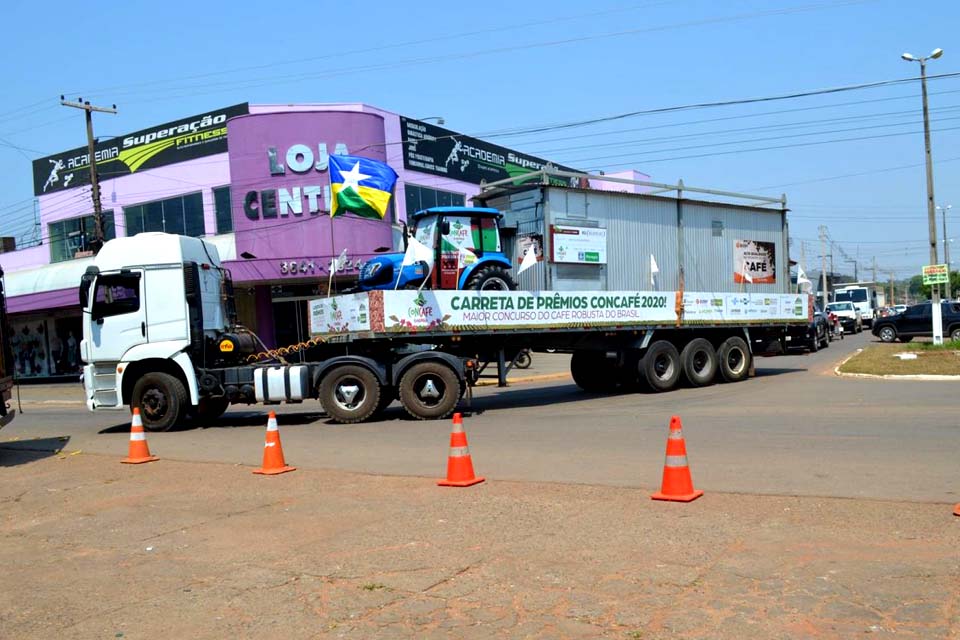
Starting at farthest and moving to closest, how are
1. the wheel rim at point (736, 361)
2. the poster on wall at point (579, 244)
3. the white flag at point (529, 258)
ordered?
the wheel rim at point (736, 361)
the poster on wall at point (579, 244)
the white flag at point (529, 258)

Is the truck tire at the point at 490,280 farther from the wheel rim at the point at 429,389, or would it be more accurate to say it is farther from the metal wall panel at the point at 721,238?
the metal wall panel at the point at 721,238

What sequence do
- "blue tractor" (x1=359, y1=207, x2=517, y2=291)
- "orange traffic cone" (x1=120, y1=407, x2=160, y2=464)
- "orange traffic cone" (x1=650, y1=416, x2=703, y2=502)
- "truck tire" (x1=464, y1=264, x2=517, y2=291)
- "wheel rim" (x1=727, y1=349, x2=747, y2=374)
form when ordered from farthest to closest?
1. "wheel rim" (x1=727, y1=349, x2=747, y2=374)
2. "truck tire" (x1=464, y1=264, x2=517, y2=291)
3. "blue tractor" (x1=359, y1=207, x2=517, y2=291)
4. "orange traffic cone" (x1=120, y1=407, x2=160, y2=464)
5. "orange traffic cone" (x1=650, y1=416, x2=703, y2=502)

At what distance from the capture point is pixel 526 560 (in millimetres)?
5688

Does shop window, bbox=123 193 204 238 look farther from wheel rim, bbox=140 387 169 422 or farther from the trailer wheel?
the trailer wheel

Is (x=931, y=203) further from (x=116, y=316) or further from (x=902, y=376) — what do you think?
(x=116, y=316)

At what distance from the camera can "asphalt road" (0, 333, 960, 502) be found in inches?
324

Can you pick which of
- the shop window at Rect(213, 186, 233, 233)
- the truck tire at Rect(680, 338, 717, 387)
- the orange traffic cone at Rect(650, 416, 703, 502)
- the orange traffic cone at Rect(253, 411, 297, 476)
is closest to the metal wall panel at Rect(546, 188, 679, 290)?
the truck tire at Rect(680, 338, 717, 387)

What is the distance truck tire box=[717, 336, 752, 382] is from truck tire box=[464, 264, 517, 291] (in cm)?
648

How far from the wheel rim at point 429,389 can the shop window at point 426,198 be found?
23.1 meters

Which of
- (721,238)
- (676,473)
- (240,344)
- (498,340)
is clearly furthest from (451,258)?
(676,473)

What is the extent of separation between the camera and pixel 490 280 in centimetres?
1533

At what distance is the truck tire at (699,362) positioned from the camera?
61.0 feet

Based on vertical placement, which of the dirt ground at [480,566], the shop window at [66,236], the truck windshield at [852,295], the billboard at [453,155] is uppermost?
the billboard at [453,155]

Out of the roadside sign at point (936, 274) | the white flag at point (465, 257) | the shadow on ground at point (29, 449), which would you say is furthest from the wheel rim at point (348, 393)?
the roadside sign at point (936, 274)
